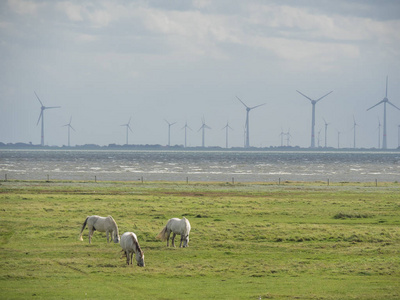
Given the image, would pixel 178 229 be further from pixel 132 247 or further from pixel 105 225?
pixel 132 247

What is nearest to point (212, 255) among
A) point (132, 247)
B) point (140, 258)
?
point (140, 258)

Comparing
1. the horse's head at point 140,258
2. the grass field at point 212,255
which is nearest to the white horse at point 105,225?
the grass field at point 212,255

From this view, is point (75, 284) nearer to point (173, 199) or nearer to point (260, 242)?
point (260, 242)

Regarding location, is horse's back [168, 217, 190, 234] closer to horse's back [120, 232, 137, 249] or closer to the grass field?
the grass field

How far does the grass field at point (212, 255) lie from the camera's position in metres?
25.2

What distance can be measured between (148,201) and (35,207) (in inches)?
447

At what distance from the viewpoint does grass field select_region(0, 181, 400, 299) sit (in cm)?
2516

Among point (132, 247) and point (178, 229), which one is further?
point (178, 229)

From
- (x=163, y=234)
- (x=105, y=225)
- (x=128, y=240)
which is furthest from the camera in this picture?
(x=105, y=225)

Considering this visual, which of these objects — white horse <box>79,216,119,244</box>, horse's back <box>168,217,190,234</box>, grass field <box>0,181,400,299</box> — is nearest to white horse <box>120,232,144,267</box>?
grass field <box>0,181,400,299</box>

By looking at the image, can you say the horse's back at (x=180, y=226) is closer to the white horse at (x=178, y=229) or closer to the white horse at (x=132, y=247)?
the white horse at (x=178, y=229)

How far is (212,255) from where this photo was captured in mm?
32250

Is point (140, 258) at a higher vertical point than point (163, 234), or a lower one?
lower

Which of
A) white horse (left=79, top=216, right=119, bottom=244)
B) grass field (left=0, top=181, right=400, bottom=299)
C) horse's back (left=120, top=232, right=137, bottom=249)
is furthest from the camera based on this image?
white horse (left=79, top=216, right=119, bottom=244)
